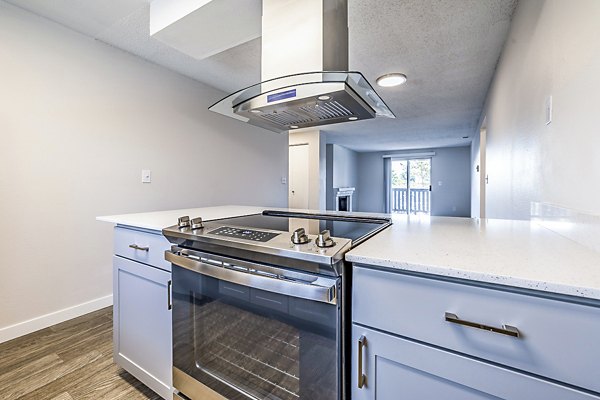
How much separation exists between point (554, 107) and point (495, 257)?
88 centimetres

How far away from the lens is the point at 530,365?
0.57 metres

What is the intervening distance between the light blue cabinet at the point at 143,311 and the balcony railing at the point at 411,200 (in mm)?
8459

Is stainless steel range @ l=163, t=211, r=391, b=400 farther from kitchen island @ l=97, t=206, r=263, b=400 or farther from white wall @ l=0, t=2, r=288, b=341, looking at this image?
white wall @ l=0, t=2, r=288, b=341

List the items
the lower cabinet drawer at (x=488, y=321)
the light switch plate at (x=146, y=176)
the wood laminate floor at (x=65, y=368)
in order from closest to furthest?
1. the lower cabinet drawer at (x=488, y=321)
2. the wood laminate floor at (x=65, y=368)
3. the light switch plate at (x=146, y=176)

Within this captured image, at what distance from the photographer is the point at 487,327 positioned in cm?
60

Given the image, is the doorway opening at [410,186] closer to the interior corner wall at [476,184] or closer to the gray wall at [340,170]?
the gray wall at [340,170]

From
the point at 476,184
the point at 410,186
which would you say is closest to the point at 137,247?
the point at 476,184

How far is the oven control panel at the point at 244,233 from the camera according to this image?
0.96 meters

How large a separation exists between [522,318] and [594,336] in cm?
10

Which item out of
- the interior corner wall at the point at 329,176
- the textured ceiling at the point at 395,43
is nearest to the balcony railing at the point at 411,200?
the interior corner wall at the point at 329,176

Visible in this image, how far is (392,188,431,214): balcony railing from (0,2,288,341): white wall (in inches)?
286

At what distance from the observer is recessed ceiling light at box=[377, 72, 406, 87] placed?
282cm

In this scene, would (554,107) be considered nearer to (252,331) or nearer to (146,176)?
(252,331)

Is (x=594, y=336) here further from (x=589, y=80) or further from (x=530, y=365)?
(x=589, y=80)
